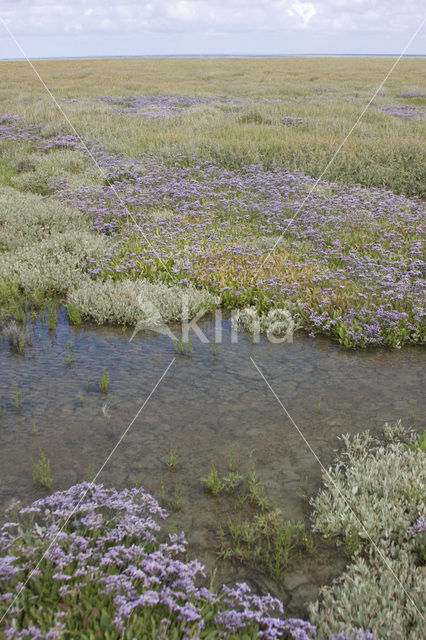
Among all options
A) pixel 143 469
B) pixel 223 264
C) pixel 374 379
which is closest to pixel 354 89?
pixel 223 264

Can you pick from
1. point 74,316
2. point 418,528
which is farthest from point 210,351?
point 418,528

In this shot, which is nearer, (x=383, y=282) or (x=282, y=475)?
(x=282, y=475)

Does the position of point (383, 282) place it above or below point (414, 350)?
above

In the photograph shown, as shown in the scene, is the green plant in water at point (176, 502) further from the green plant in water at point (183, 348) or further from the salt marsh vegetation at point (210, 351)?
the green plant in water at point (183, 348)

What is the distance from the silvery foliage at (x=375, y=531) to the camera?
2.97 meters

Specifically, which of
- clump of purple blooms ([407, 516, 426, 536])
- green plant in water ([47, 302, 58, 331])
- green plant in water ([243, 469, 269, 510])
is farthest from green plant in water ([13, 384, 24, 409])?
clump of purple blooms ([407, 516, 426, 536])

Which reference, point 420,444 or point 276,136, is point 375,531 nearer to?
point 420,444

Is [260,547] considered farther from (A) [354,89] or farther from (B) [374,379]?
(A) [354,89]

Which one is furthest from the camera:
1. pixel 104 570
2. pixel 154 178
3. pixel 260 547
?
pixel 154 178

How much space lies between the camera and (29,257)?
9117 mm

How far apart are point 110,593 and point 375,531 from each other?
6.38 ft

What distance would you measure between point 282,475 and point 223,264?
16.6ft

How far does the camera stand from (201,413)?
531 cm

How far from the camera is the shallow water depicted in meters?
4.08
